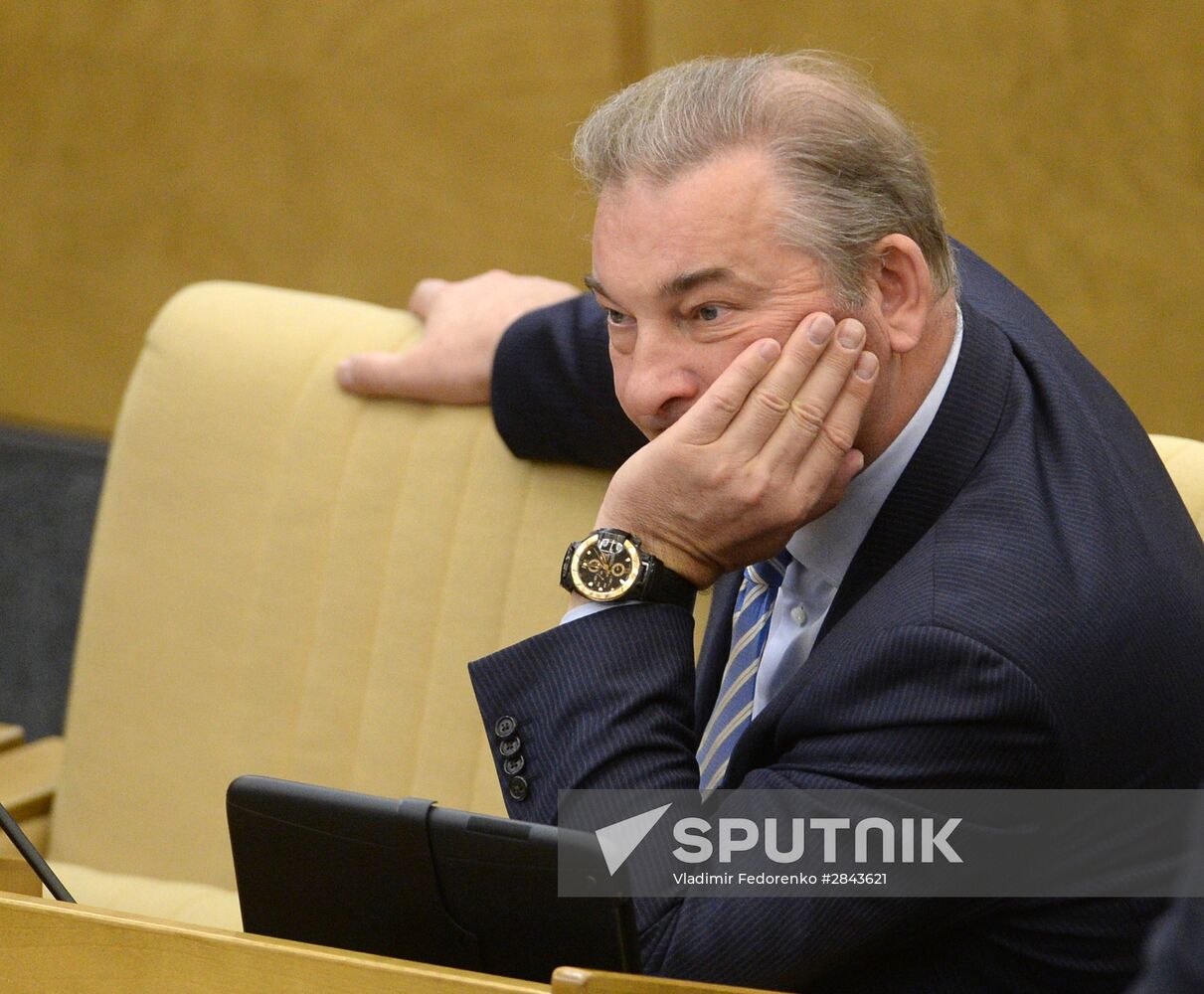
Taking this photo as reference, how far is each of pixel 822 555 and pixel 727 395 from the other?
19cm

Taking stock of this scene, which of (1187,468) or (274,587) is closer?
(1187,468)

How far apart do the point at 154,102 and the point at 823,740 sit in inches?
83.5

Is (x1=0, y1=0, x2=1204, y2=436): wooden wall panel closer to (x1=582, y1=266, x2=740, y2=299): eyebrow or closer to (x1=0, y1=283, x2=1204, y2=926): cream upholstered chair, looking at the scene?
(x1=0, y1=283, x2=1204, y2=926): cream upholstered chair

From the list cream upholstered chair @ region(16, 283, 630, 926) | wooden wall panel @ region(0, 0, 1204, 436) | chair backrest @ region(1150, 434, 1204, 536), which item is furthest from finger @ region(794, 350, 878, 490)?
wooden wall panel @ region(0, 0, 1204, 436)

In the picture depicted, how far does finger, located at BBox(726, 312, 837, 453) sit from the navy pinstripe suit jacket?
11 centimetres

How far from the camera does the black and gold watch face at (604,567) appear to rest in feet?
4.19

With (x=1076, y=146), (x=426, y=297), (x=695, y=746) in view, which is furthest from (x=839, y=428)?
(x=1076, y=146)

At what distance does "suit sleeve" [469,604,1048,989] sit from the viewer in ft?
3.71

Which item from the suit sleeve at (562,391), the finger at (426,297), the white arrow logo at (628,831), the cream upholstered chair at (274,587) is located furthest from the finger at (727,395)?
the finger at (426,297)

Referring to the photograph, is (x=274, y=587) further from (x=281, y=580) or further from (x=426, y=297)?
(x=426, y=297)

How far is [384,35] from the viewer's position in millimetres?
2717

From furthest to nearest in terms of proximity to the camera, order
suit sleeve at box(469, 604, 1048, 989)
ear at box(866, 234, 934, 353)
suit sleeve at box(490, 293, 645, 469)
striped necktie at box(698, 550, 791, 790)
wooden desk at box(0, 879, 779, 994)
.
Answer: suit sleeve at box(490, 293, 645, 469)
striped necktie at box(698, 550, 791, 790)
ear at box(866, 234, 934, 353)
suit sleeve at box(469, 604, 1048, 989)
wooden desk at box(0, 879, 779, 994)

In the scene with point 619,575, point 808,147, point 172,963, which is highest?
point 808,147

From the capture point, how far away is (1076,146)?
90.6 inches
